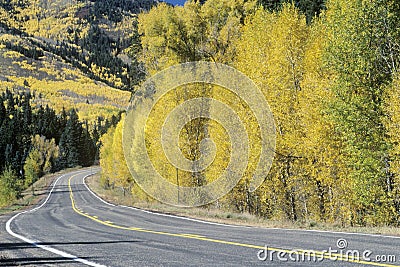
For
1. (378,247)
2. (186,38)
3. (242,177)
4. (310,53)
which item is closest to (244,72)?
(310,53)

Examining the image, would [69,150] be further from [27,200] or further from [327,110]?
[327,110]

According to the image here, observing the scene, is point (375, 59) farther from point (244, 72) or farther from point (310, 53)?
point (244, 72)

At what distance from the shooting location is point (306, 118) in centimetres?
1541

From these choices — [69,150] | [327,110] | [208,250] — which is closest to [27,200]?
[327,110]

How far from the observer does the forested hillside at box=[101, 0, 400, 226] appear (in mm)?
13898

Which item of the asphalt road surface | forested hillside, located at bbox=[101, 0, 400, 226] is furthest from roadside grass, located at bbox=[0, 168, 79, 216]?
the asphalt road surface

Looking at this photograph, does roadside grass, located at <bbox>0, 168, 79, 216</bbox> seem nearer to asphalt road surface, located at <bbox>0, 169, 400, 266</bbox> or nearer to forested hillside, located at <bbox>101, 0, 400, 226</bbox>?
forested hillside, located at <bbox>101, 0, 400, 226</bbox>

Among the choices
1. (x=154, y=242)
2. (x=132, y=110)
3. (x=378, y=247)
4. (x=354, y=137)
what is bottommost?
(x=154, y=242)

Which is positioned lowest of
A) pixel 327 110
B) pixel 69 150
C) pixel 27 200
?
pixel 27 200

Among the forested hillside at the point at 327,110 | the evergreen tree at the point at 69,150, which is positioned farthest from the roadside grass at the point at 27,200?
the evergreen tree at the point at 69,150

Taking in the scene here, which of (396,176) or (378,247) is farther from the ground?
(396,176)

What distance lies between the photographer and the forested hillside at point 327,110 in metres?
13.9

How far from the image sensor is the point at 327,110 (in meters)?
14.3

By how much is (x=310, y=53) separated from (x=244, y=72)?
3.12 m
